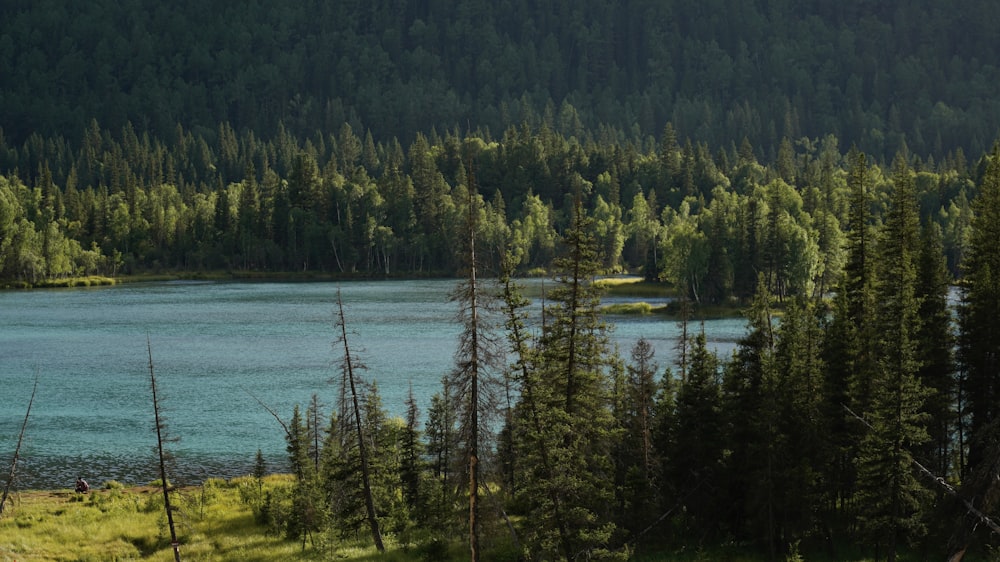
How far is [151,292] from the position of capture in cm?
18912

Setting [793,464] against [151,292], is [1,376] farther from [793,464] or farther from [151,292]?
[151,292]

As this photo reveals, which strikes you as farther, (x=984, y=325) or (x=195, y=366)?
(x=195, y=366)

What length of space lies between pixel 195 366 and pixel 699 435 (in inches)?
2651

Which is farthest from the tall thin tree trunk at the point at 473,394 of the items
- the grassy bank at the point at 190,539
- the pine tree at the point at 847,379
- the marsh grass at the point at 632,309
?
the marsh grass at the point at 632,309

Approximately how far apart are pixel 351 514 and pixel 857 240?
32.5 m

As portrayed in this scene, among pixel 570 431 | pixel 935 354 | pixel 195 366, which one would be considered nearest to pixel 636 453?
pixel 570 431

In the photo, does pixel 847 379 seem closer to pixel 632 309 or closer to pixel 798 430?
pixel 798 430

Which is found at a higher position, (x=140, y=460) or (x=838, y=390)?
(x=838, y=390)

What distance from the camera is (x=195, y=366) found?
10300cm

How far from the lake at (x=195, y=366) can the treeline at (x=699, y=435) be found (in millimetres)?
5479

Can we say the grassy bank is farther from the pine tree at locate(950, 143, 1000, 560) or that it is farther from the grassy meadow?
the pine tree at locate(950, 143, 1000, 560)

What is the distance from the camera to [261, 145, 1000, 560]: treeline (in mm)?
39281

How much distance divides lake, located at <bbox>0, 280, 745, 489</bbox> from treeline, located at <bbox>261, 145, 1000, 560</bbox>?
548 centimetres

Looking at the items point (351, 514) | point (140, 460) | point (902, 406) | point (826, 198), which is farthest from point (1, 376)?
point (826, 198)
